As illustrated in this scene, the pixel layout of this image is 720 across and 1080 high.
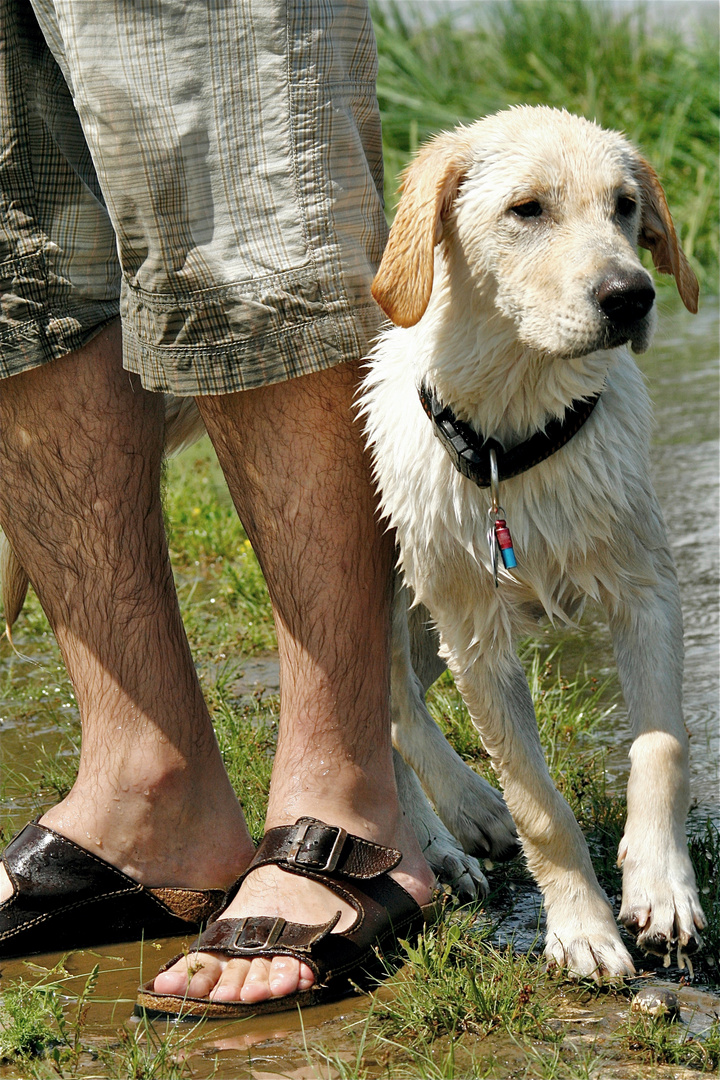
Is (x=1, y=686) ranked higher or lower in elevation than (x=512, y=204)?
lower

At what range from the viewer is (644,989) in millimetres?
2152

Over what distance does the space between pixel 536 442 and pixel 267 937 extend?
A: 106cm

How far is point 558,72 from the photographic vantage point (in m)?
8.91

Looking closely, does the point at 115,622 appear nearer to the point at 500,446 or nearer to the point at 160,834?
the point at 160,834

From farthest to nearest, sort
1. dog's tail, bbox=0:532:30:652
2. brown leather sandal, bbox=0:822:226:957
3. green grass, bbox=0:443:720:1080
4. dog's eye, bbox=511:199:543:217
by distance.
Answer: dog's tail, bbox=0:532:30:652
brown leather sandal, bbox=0:822:226:957
dog's eye, bbox=511:199:543:217
green grass, bbox=0:443:720:1080

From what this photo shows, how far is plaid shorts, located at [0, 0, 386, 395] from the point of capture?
7.39 feet

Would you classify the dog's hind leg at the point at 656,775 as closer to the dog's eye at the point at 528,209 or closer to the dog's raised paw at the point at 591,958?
the dog's raised paw at the point at 591,958

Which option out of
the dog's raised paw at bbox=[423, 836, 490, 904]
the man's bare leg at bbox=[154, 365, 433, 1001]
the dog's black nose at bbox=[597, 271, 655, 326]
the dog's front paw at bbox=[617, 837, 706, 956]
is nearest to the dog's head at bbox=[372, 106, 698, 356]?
the dog's black nose at bbox=[597, 271, 655, 326]

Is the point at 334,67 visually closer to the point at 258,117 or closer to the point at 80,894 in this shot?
the point at 258,117

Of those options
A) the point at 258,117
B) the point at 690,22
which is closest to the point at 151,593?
the point at 258,117

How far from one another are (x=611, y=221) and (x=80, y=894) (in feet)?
5.63

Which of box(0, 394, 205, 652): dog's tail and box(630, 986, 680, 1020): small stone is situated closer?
box(630, 986, 680, 1020): small stone

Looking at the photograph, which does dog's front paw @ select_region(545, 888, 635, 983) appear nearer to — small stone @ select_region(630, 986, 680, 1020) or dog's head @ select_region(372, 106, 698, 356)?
small stone @ select_region(630, 986, 680, 1020)

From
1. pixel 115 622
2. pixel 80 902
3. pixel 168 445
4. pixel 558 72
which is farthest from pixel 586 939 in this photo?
pixel 558 72
